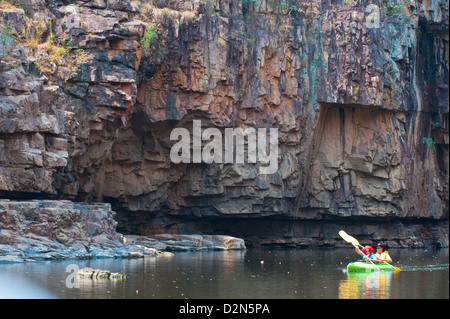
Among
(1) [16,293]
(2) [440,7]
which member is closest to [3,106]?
(1) [16,293]

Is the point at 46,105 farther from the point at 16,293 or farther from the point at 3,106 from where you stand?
the point at 16,293

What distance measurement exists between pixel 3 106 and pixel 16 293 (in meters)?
15.4

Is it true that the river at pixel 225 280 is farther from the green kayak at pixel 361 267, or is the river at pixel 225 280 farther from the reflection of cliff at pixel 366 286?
the green kayak at pixel 361 267

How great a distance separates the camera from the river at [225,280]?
24500 millimetres

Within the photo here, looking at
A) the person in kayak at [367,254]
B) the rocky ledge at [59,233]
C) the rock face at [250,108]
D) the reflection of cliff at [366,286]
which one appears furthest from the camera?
the rock face at [250,108]

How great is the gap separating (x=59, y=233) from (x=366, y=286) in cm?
1475

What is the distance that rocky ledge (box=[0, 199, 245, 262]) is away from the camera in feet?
109

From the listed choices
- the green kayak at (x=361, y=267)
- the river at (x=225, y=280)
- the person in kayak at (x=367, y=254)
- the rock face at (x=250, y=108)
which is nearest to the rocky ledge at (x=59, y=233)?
the river at (x=225, y=280)

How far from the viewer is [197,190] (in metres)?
48.3

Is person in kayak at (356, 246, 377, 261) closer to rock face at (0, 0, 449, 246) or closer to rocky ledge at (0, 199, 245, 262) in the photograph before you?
rocky ledge at (0, 199, 245, 262)

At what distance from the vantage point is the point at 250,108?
47969 millimetres

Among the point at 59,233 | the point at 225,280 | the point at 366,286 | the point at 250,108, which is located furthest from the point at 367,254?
the point at 250,108

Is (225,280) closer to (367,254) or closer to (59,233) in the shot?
(367,254)

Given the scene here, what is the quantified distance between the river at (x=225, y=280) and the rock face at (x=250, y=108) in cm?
860
